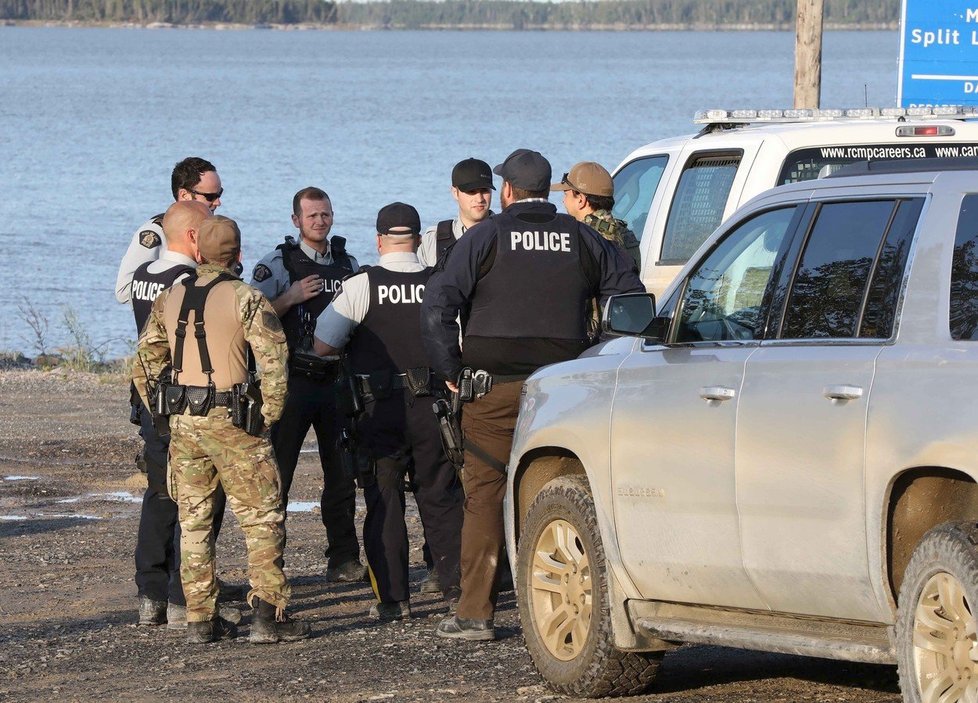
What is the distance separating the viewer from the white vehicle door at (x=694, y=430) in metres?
6.11

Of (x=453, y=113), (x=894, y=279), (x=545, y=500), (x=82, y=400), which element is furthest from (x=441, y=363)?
(x=453, y=113)

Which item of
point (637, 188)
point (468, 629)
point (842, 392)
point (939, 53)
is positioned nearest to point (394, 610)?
point (468, 629)

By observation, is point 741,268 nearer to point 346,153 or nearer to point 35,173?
point 35,173

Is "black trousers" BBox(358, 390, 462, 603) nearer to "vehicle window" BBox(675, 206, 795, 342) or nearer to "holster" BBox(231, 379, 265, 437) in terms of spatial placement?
"holster" BBox(231, 379, 265, 437)

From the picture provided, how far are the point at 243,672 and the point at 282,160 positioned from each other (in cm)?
5103

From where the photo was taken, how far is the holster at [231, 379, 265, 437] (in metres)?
7.83

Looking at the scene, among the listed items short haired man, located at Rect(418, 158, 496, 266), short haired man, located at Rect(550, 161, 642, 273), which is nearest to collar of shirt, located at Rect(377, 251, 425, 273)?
short haired man, located at Rect(418, 158, 496, 266)

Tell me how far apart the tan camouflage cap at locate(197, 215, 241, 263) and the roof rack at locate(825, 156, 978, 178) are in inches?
111

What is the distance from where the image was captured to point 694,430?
620cm

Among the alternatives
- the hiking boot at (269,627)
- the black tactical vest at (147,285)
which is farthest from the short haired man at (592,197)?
the hiking boot at (269,627)

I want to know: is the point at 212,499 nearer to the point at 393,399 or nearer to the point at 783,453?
the point at 393,399

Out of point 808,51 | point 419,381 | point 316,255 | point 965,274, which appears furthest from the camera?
point 808,51

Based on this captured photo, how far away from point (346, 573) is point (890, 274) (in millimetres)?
4519

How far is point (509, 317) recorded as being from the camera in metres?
7.82
